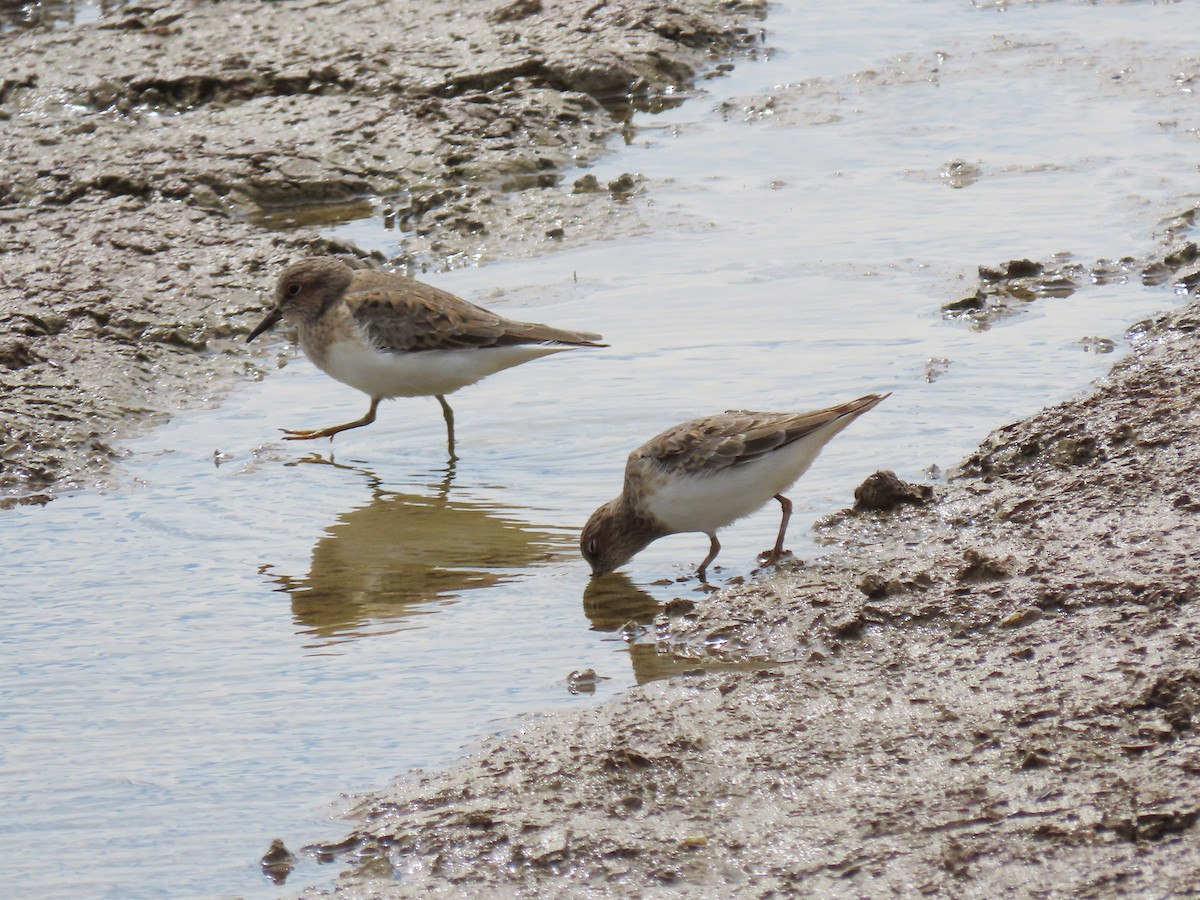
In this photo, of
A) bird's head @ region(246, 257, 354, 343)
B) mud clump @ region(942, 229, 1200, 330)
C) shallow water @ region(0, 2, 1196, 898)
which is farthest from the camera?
mud clump @ region(942, 229, 1200, 330)

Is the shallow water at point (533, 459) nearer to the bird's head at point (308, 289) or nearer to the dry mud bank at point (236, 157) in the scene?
the dry mud bank at point (236, 157)

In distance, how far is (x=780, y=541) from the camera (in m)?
6.17

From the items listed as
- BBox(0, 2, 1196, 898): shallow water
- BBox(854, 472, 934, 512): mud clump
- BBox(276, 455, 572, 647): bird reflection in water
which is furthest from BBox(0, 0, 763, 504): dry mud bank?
BBox(854, 472, 934, 512): mud clump

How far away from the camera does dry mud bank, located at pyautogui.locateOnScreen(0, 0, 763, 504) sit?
854 centimetres

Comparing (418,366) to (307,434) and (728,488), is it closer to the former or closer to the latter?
(307,434)

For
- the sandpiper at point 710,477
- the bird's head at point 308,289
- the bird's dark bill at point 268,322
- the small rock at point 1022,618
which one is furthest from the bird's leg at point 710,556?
the bird's dark bill at point 268,322

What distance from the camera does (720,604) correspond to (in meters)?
5.63

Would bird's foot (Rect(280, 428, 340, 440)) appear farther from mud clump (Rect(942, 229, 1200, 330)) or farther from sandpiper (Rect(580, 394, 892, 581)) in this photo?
mud clump (Rect(942, 229, 1200, 330))

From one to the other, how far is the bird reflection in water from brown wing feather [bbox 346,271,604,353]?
2.59 feet

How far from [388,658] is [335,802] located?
42.5 inches

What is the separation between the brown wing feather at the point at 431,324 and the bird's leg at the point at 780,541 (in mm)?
1736

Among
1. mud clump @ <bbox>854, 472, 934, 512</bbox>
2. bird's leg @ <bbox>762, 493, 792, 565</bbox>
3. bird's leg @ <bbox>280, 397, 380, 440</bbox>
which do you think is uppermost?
mud clump @ <bbox>854, 472, 934, 512</bbox>

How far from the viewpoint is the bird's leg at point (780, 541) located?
6168 millimetres

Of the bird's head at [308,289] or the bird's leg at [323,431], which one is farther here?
the bird's head at [308,289]
